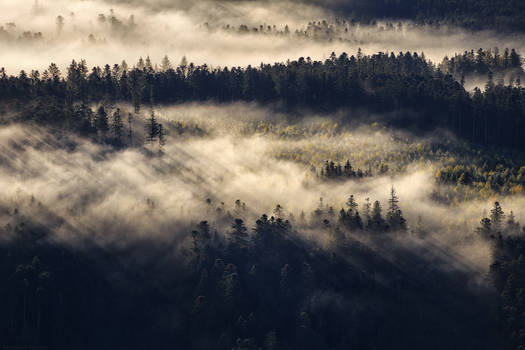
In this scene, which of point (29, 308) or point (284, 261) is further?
point (284, 261)

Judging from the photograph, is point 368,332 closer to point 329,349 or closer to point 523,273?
point 329,349

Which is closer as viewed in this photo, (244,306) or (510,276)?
(510,276)

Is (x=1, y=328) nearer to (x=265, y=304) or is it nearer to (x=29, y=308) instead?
(x=29, y=308)

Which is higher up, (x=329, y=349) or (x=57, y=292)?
(x=57, y=292)

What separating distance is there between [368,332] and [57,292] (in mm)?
86897

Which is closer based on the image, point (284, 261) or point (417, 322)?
point (417, 322)

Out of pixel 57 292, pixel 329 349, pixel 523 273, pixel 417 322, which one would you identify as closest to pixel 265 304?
pixel 329 349

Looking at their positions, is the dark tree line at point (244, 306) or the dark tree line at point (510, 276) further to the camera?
the dark tree line at point (244, 306)

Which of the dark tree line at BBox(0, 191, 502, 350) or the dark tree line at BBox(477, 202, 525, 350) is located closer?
the dark tree line at BBox(477, 202, 525, 350)

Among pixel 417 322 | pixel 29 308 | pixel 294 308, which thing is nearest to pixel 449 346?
pixel 417 322

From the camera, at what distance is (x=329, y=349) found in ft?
600

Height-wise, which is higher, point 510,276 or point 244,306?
point 510,276

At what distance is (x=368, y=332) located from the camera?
18475 centimetres

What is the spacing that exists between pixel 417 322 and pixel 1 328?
Result: 112412 mm
